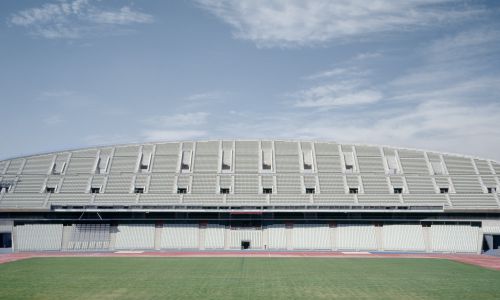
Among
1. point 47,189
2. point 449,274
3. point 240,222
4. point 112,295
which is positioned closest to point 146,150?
point 47,189

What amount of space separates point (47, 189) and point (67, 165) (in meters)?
6.38

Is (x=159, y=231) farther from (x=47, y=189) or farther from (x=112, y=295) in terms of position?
(x=112, y=295)

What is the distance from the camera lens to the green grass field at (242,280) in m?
23.7

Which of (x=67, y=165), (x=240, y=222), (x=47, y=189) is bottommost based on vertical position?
(x=240, y=222)

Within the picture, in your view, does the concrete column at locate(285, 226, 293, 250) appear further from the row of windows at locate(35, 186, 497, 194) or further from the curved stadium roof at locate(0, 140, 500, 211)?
the row of windows at locate(35, 186, 497, 194)

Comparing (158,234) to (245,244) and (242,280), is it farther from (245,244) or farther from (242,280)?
(242,280)

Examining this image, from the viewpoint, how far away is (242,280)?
94.4 ft

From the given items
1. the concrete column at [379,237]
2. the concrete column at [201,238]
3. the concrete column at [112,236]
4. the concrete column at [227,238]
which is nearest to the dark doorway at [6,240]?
the concrete column at [112,236]

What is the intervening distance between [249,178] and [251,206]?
28.8 ft

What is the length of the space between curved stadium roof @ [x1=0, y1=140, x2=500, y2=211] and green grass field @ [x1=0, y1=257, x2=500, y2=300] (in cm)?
1813

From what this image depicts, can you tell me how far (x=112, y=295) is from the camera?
23.3m

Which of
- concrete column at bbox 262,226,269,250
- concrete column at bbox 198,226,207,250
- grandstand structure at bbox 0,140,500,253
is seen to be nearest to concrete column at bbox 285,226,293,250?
grandstand structure at bbox 0,140,500,253

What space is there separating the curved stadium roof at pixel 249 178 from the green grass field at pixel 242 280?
18.1 metres

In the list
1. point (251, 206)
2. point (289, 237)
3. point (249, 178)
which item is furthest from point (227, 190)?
point (289, 237)
